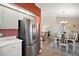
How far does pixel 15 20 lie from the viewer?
2291mm

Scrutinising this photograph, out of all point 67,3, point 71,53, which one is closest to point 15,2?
point 67,3

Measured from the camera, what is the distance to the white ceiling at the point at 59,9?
2.25 m

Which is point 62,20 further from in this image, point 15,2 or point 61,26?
point 15,2

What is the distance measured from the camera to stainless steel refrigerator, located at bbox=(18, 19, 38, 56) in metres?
2.35

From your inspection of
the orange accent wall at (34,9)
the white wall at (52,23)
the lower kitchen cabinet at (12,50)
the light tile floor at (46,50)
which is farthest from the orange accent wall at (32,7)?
the lower kitchen cabinet at (12,50)

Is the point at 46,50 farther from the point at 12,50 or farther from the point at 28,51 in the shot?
the point at 12,50

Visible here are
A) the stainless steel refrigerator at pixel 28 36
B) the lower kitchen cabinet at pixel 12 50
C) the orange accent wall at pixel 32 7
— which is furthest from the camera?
the stainless steel refrigerator at pixel 28 36

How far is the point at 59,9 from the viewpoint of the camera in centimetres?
239

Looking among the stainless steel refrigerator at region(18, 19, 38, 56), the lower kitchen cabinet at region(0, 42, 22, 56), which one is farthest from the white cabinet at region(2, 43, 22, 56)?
the stainless steel refrigerator at region(18, 19, 38, 56)

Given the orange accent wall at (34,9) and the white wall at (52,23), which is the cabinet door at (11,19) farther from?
the white wall at (52,23)

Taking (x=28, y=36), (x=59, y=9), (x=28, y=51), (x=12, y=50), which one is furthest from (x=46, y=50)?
(x=59, y=9)

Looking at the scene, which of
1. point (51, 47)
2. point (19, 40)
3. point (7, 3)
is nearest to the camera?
point (7, 3)

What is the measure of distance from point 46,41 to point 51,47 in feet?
0.68

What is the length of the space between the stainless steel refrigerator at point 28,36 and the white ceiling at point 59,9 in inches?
14.3
